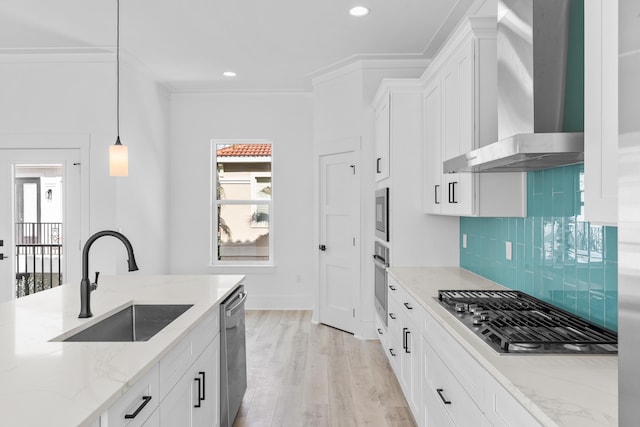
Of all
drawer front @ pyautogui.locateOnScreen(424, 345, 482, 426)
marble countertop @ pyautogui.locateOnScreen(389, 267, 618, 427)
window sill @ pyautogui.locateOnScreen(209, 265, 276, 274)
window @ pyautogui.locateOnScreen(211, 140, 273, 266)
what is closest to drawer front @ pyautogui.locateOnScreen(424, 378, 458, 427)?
drawer front @ pyautogui.locateOnScreen(424, 345, 482, 426)

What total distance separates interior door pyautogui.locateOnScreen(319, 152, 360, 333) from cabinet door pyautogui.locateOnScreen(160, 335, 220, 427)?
2.51m

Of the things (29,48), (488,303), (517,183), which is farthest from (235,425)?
(29,48)

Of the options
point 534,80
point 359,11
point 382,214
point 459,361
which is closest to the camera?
point 459,361

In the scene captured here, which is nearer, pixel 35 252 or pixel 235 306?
pixel 235 306

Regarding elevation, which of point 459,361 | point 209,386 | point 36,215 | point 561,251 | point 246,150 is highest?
point 246,150

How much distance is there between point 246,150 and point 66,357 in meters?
4.72

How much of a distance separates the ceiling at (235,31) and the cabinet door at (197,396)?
261 cm

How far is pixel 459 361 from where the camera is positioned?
1.69 metres

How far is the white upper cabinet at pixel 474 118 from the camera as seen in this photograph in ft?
7.72

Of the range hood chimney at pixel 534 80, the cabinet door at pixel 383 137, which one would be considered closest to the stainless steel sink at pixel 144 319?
the range hood chimney at pixel 534 80

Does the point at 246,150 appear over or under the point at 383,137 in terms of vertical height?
over

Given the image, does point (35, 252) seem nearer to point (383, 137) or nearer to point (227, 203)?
point (227, 203)

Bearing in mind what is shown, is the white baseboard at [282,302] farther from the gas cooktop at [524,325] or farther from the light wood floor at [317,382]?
the gas cooktop at [524,325]

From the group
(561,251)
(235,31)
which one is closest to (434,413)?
(561,251)
